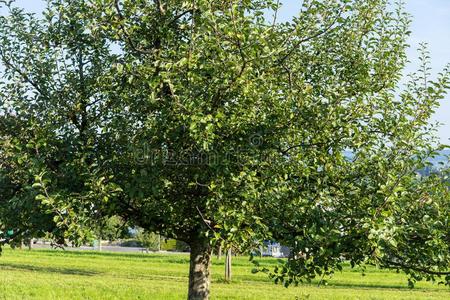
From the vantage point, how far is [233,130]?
32.0 feet

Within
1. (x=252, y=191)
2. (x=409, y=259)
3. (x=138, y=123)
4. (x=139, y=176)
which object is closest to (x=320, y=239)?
(x=252, y=191)

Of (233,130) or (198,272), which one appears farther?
(198,272)

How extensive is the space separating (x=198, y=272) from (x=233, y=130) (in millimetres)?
3976

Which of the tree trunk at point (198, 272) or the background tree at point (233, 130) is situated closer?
the background tree at point (233, 130)

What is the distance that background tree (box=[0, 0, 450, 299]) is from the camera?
353 inches

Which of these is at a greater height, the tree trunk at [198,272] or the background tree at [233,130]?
the background tree at [233,130]

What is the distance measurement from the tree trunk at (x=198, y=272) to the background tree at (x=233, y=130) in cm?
110

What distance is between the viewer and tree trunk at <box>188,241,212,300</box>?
40.4 feet

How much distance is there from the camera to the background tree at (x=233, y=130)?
29.5 feet

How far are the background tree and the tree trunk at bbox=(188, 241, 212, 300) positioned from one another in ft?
3.59

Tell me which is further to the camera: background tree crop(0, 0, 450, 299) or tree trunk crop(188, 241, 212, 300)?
tree trunk crop(188, 241, 212, 300)

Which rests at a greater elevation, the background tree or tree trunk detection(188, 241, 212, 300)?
the background tree

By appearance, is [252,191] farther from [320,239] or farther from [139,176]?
[139,176]

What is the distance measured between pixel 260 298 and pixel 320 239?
1701 cm
